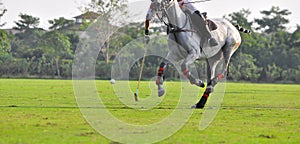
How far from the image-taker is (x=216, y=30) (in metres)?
16.4

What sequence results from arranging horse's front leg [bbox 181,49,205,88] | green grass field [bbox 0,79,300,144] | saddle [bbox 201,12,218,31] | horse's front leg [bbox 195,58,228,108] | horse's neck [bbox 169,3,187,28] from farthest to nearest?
1. horse's front leg [bbox 195,58,228,108]
2. saddle [bbox 201,12,218,31]
3. horse's neck [bbox 169,3,187,28]
4. horse's front leg [bbox 181,49,205,88]
5. green grass field [bbox 0,79,300,144]

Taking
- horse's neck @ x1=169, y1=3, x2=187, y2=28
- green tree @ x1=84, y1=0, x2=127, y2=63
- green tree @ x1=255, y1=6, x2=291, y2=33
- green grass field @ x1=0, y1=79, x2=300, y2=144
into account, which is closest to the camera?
green grass field @ x1=0, y1=79, x2=300, y2=144

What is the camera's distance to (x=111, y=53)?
63250 mm

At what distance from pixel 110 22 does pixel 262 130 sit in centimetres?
4526

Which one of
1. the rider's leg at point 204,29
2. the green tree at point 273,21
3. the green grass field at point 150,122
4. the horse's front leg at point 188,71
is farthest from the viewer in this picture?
the green tree at point 273,21

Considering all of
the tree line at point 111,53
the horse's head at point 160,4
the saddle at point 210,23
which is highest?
the horse's head at point 160,4

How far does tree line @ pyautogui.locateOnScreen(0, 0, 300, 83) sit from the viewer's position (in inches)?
2437

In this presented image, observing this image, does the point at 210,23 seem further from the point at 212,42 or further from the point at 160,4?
the point at 160,4

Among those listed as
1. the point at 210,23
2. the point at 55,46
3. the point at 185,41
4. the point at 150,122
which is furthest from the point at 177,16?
the point at 55,46

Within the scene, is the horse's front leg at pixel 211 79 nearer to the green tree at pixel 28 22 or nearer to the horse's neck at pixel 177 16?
the horse's neck at pixel 177 16

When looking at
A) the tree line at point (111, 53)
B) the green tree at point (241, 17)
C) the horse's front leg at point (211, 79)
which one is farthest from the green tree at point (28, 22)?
the horse's front leg at point (211, 79)

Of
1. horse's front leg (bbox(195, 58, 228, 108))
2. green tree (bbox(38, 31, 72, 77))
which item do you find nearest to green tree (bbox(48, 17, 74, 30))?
green tree (bbox(38, 31, 72, 77))

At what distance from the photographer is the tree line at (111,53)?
6191 centimetres

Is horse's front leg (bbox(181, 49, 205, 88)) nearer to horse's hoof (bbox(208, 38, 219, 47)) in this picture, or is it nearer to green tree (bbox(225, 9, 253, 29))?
horse's hoof (bbox(208, 38, 219, 47))
